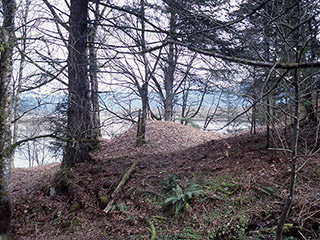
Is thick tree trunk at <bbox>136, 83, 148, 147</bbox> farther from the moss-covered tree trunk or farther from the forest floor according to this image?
the moss-covered tree trunk

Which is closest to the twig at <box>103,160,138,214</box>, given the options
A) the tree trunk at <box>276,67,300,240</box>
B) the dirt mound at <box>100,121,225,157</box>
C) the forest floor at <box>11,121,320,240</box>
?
the forest floor at <box>11,121,320,240</box>

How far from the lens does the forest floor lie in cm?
343

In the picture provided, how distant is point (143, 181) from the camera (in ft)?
17.4


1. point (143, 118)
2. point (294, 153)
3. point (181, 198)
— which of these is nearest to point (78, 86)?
point (143, 118)

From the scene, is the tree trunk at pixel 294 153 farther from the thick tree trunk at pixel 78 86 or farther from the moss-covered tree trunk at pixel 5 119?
the thick tree trunk at pixel 78 86

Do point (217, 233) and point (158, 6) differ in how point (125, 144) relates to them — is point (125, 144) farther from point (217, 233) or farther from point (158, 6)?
point (217, 233)

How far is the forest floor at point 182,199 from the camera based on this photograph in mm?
3432

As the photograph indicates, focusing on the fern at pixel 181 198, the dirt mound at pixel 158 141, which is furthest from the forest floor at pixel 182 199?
the dirt mound at pixel 158 141

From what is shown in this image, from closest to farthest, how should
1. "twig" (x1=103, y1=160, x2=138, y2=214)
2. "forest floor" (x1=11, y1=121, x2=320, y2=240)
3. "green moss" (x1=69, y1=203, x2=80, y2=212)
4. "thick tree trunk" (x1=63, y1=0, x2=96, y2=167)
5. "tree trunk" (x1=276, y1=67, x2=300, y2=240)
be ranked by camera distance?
"tree trunk" (x1=276, y1=67, x2=300, y2=240) < "forest floor" (x1=11, y1=121, x2=320, y2=240) < "twig" (x1=103, y1=160, x2=138, y2=214) < "green moss" (x1=69, y1=203, x2=80, y2=212) < "thick tree trunk" (x1=63, y1=0, x2=96, y2=167)

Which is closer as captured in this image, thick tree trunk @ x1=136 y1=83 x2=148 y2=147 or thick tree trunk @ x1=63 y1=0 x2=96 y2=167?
thick tree trunk @ x1=63 y1=0 x2=96 y2=167

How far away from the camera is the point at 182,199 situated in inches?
161

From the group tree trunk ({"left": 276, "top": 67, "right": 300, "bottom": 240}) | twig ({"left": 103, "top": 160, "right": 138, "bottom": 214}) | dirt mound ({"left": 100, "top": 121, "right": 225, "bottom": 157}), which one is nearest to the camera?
tree trunk ({"left": 276, "top": 67, "right": 300, "bottom": 240})

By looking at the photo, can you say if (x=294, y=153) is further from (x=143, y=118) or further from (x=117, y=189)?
(x=143, y=118)

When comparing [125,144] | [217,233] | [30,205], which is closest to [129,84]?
[125,144]
